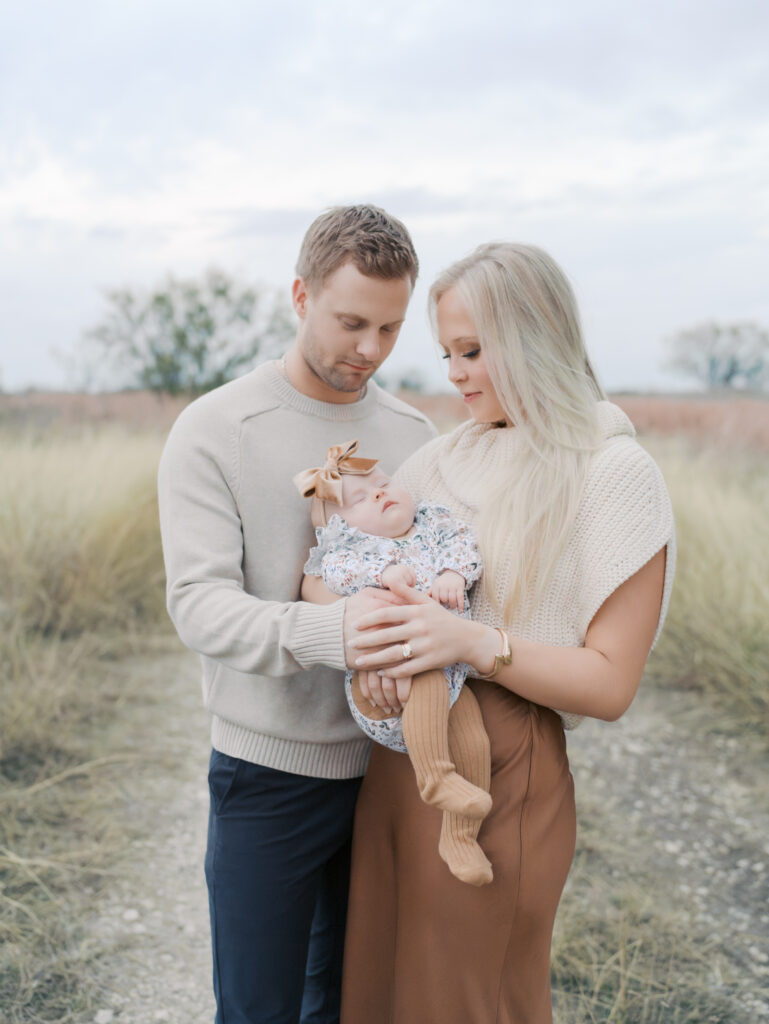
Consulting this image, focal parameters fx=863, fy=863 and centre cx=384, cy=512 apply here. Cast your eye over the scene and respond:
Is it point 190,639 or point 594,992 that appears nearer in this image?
point 190,639

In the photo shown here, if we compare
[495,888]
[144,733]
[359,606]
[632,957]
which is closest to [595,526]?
[359,606]

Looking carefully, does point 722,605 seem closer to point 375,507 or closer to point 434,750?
point 375,507

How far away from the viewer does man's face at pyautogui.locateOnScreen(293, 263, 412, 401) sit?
1.88m

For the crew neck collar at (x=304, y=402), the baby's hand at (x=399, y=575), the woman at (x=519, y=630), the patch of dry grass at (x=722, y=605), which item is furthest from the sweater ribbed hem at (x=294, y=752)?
the patch of dry grass at (x=722, y=605)

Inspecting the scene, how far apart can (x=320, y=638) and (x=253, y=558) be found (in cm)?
34

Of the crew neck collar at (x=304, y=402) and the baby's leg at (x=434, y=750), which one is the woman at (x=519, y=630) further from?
the crew neck collar at (x=304, y=402)

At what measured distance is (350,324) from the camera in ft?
6.23

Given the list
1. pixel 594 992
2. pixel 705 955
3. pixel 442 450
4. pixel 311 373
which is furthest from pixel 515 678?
pixel 705 955

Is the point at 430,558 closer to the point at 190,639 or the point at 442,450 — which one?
the point at 442,450

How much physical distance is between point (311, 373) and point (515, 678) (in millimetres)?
852

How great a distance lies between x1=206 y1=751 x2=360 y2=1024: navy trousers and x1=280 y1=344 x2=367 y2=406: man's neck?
862 millimetres

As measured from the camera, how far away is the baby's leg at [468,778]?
1.61 metres

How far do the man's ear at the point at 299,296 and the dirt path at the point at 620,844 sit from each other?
7.43ft

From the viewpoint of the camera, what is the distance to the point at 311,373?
6.61 feet
